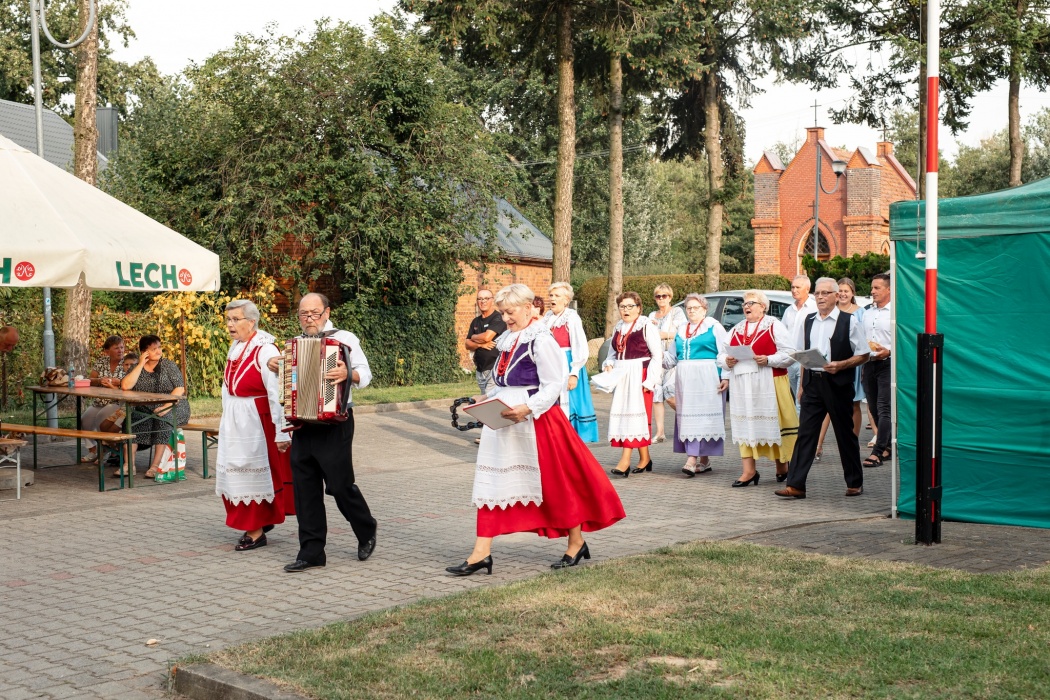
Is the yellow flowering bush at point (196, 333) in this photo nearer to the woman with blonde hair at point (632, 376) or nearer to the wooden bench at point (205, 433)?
the wooden bench at point (205, 433)

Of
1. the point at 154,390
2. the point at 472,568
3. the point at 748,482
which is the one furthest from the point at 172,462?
the point at 748,482

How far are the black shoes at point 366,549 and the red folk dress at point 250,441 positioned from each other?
2.43 feet

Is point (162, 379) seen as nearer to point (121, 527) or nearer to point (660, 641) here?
point (121, 527)

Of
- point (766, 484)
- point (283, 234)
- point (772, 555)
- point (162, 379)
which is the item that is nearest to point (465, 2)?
point (283, 234)

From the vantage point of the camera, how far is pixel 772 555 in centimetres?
723

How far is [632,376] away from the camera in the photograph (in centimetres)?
1155

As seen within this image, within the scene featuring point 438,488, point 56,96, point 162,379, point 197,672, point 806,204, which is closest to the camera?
point 197,672

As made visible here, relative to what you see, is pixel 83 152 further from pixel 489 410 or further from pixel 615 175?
pixel 615 175

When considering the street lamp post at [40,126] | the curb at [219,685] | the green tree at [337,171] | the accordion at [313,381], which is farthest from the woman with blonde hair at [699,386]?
the green tree at [337,171]

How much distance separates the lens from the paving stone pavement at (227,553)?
5.73 m

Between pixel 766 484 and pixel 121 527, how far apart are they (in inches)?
237

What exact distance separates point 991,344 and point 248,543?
568 cm

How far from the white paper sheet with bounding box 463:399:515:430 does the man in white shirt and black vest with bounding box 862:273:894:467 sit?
628 cm

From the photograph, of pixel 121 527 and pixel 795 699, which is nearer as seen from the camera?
pixel 795 699
